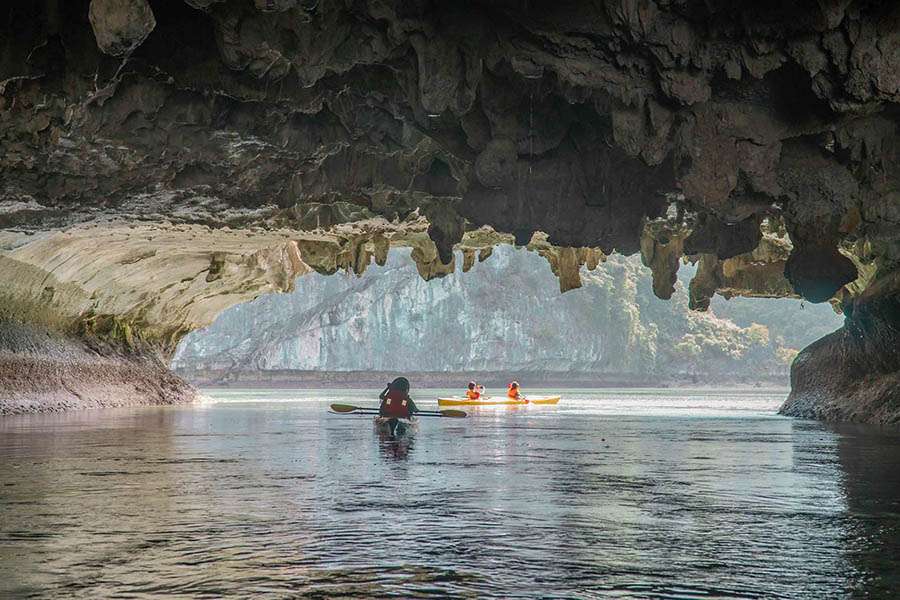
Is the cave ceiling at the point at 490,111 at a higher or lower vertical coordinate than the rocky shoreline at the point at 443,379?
higher

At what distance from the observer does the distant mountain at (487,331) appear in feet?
440

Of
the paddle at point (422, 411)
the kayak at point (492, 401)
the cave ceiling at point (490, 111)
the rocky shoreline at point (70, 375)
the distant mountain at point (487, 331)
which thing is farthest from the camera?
the distant mountain at point (487, 331)

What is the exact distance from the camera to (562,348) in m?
135

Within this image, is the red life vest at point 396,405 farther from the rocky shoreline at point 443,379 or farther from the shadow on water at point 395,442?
the rocky shoreline at point 443,379

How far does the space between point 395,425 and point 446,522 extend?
36.4 feet

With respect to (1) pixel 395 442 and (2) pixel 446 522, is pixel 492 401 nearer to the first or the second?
(1) pixel 395 442

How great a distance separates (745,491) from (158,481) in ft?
18.7

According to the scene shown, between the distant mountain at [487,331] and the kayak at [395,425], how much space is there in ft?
371

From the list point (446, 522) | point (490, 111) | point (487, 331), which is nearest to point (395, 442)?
point (490, 111)

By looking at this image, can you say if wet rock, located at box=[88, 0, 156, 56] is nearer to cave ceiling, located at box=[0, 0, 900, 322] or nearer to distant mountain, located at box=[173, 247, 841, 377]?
cave ceiling, located at box=[0, 0, 900, 322]

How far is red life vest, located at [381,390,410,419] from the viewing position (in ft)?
62.6

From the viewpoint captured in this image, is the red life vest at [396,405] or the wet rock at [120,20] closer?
the wet rock at [120,20]

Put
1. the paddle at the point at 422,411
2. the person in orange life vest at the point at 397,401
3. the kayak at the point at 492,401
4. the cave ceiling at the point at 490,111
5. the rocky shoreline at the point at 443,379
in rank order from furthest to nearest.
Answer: the rocky shoreline at the point at 443,379, the kayak at the point at 492,401, the paddle at the point at 422,411, the person in orange life vest at the point at 397,401, the cave ceiling at the point at 490,111

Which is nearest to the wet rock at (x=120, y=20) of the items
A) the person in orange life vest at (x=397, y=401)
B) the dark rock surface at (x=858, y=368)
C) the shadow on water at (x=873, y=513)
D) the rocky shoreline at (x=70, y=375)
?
the shadow on water at (x=873, y=513)
